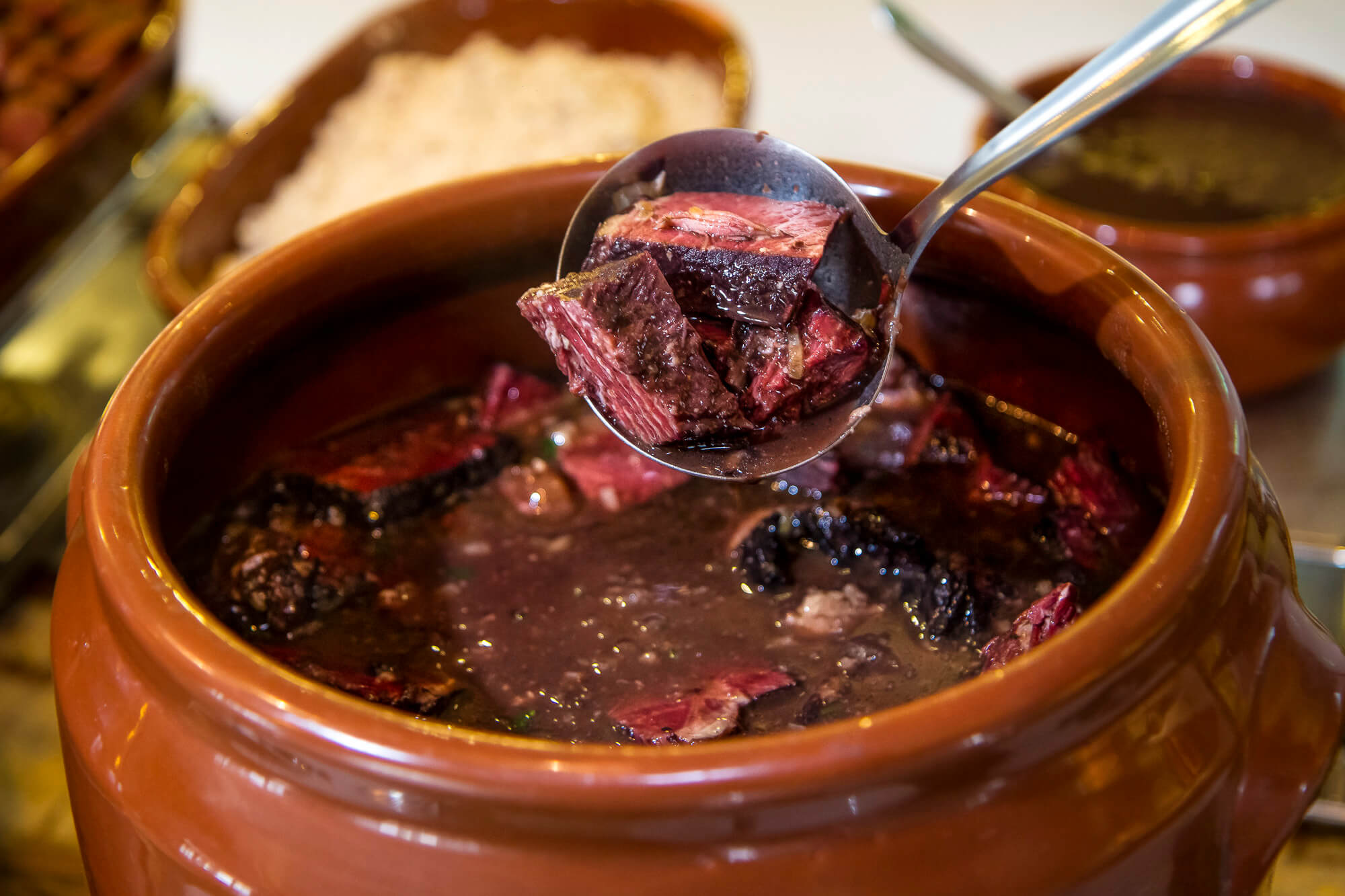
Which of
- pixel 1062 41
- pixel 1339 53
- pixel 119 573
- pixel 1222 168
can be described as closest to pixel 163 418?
pixel 119 573

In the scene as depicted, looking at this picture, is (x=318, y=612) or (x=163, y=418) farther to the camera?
(x=318, y=612)

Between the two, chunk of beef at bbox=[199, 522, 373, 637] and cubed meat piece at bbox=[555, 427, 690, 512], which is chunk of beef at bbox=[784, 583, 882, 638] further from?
chunk of beef at bbox=[199, 522, 373, 637]

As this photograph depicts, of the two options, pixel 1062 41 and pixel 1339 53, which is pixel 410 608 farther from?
pixel 1339 53

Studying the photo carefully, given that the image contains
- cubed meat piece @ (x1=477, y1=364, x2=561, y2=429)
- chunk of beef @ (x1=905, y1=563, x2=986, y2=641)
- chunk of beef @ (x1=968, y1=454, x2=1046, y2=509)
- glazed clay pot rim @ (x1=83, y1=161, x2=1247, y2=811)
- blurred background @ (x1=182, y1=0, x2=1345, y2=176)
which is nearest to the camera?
glazed clay pot rim @ (x1=83, y1=161, x2=1247, y2=811)

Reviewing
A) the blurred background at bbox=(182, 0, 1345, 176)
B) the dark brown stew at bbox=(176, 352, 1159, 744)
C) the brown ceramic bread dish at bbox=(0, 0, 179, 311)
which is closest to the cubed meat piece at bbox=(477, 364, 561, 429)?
the dark brown stew at bbox=(176, 352, 1159, 744)

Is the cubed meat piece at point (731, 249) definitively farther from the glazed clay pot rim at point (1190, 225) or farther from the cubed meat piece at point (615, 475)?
the glazed clay pot rim at point (1190, 225)

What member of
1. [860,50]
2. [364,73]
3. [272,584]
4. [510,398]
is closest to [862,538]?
[510,398]
